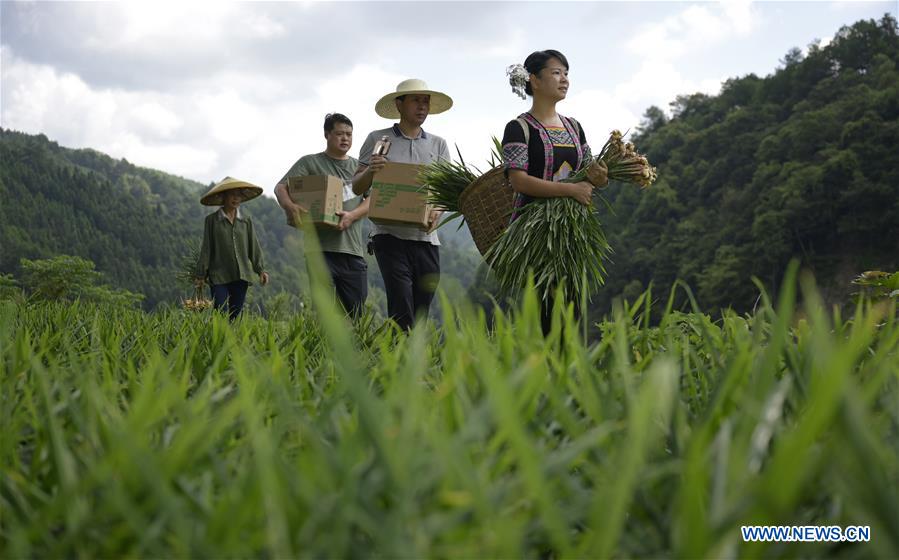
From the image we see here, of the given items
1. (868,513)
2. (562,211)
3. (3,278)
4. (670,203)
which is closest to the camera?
(868,513)

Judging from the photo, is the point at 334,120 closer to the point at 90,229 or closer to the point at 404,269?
the point at 404,269

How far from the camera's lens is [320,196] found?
18.1 feet

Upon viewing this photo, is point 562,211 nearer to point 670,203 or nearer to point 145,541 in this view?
point 145,541

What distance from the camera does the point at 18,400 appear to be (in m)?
1.40

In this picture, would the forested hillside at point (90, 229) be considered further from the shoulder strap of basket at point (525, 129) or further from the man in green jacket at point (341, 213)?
the shoulder strap of basket at point (525, 129)

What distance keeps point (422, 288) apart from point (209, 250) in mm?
2913

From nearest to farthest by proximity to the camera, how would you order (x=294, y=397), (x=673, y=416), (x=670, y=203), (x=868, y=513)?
(x=868, y=513)
(x=673, y=416)
(x=294, y=397)
(x=670, y=203)

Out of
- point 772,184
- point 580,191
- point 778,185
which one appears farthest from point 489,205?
point 772,184

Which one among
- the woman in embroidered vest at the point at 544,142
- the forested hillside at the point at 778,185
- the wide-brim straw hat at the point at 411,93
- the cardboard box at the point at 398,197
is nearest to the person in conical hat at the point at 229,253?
the wide-brim straw hat at the point at 411,93

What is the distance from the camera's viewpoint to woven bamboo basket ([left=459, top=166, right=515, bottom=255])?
3770 millimetres

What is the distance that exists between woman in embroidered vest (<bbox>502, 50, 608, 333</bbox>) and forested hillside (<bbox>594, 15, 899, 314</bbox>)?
3490 cm

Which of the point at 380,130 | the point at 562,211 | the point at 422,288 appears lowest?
the point at 422,288

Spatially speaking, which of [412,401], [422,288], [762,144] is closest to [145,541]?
[412,401]

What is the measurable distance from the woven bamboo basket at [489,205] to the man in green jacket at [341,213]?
1.78 metres
